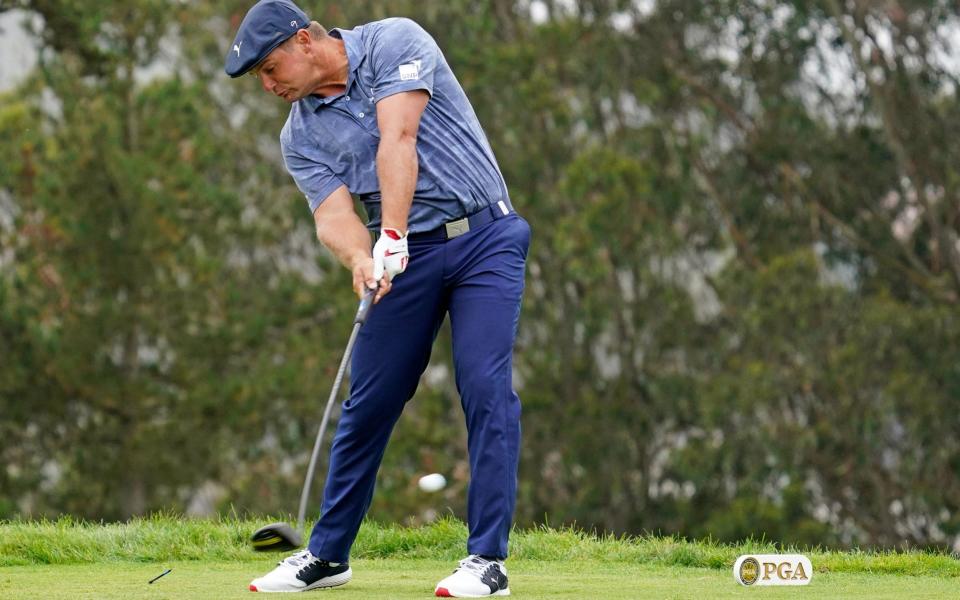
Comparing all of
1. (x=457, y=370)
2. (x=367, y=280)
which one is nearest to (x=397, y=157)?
(x=367, y=280)

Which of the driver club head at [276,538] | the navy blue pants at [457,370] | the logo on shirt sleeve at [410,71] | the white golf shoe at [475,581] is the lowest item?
the white golf shoe at [475,581]

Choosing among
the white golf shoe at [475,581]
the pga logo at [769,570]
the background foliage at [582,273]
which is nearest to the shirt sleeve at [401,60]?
the white golf shoe at [475,581]

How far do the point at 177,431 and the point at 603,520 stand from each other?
21.2ft

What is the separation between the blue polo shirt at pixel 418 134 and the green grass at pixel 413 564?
1160 millimetres

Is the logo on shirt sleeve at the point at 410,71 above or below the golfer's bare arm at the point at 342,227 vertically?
above

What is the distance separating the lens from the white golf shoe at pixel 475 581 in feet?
15.1

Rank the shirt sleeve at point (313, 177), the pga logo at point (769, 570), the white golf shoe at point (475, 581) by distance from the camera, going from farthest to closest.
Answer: the shirt sleeve at point (313, 177)
the pga logo at point (769, 570)
the white golf shoe at point (475, 581)

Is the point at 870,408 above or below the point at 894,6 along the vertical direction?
below

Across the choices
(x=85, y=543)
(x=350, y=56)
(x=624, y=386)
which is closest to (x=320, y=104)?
(x=350, y=56)

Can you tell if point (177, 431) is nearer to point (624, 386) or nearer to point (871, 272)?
point (624, 386)

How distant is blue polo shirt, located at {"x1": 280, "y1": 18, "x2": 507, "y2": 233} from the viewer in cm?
482

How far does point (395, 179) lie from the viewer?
4.68m

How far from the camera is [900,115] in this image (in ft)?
62.7

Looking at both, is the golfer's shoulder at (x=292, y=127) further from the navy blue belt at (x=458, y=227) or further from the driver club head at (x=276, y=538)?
the driver club head at (x=276, y=538)
